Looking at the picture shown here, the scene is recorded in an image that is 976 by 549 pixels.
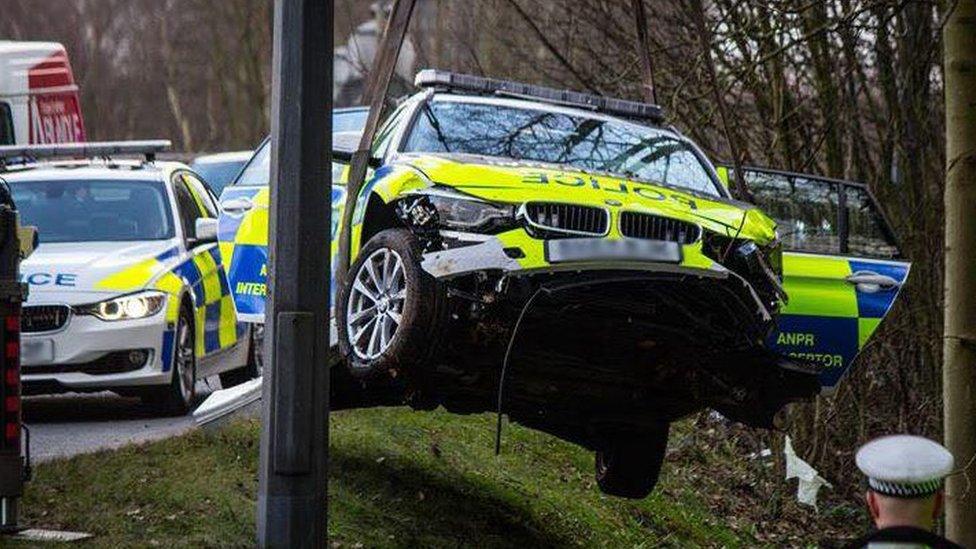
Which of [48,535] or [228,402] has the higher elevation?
[228,402]

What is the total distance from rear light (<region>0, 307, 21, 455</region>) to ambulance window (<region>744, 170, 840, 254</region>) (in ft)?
15.1

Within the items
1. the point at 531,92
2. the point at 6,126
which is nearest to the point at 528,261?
the point at 531,92

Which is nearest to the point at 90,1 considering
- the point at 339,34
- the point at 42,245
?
the point at 339,34

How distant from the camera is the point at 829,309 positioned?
11062 mm

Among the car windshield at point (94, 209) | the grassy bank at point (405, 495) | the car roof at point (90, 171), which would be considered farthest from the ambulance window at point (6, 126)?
the grassy bank at point (405, 495)

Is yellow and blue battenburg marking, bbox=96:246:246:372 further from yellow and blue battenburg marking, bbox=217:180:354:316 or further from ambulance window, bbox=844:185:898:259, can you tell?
ambulance window, bbox=844:185:898:259

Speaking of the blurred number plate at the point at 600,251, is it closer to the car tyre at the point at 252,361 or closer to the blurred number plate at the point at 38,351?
the blurred number plate at the point at 38,351

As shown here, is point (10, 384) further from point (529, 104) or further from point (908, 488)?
point (908, 488)

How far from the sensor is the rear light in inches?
338

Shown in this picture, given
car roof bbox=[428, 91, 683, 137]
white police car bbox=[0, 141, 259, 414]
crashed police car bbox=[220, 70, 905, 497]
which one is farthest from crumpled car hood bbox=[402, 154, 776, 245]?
white police car bbox=[0, 141, 259, 414]

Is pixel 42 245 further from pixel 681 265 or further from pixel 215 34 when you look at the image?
pixel 215 34

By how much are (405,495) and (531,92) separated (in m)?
2.51

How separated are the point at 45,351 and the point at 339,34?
96.8 ft

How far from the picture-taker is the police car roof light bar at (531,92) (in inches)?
414
